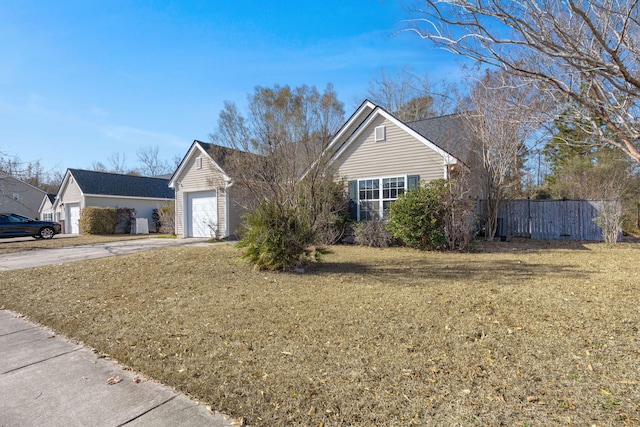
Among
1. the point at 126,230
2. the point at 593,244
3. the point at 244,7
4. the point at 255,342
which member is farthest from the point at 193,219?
the point at 593,244

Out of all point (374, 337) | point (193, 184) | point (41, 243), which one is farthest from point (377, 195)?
point (41, 243)

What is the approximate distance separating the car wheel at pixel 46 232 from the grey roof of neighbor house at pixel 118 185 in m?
4.54

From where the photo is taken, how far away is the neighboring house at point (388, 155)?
41.2 ft

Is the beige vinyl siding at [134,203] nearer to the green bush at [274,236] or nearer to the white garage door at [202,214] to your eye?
the white garage door at [202,214]

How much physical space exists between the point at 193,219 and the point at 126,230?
8.85 metres

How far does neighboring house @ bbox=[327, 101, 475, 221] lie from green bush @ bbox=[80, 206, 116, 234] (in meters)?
16.7

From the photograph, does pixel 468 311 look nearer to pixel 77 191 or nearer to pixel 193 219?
pixel 193 219

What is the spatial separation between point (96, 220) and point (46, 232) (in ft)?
9.38

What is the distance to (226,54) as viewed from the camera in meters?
9.73

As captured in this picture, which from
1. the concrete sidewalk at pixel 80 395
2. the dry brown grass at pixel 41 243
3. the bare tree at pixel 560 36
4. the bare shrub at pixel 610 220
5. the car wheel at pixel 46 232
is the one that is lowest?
the concrete sidewalk at pixel 80 395

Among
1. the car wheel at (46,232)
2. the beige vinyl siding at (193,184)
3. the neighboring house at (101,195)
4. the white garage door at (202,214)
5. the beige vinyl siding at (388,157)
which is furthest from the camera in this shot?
the neighboring house at (101,195)

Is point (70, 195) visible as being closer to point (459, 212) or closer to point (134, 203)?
point (134, 203)

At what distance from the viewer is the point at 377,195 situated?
13719mm

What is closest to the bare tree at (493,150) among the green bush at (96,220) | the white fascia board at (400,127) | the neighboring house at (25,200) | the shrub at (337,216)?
the white fascia board at (400,127)
